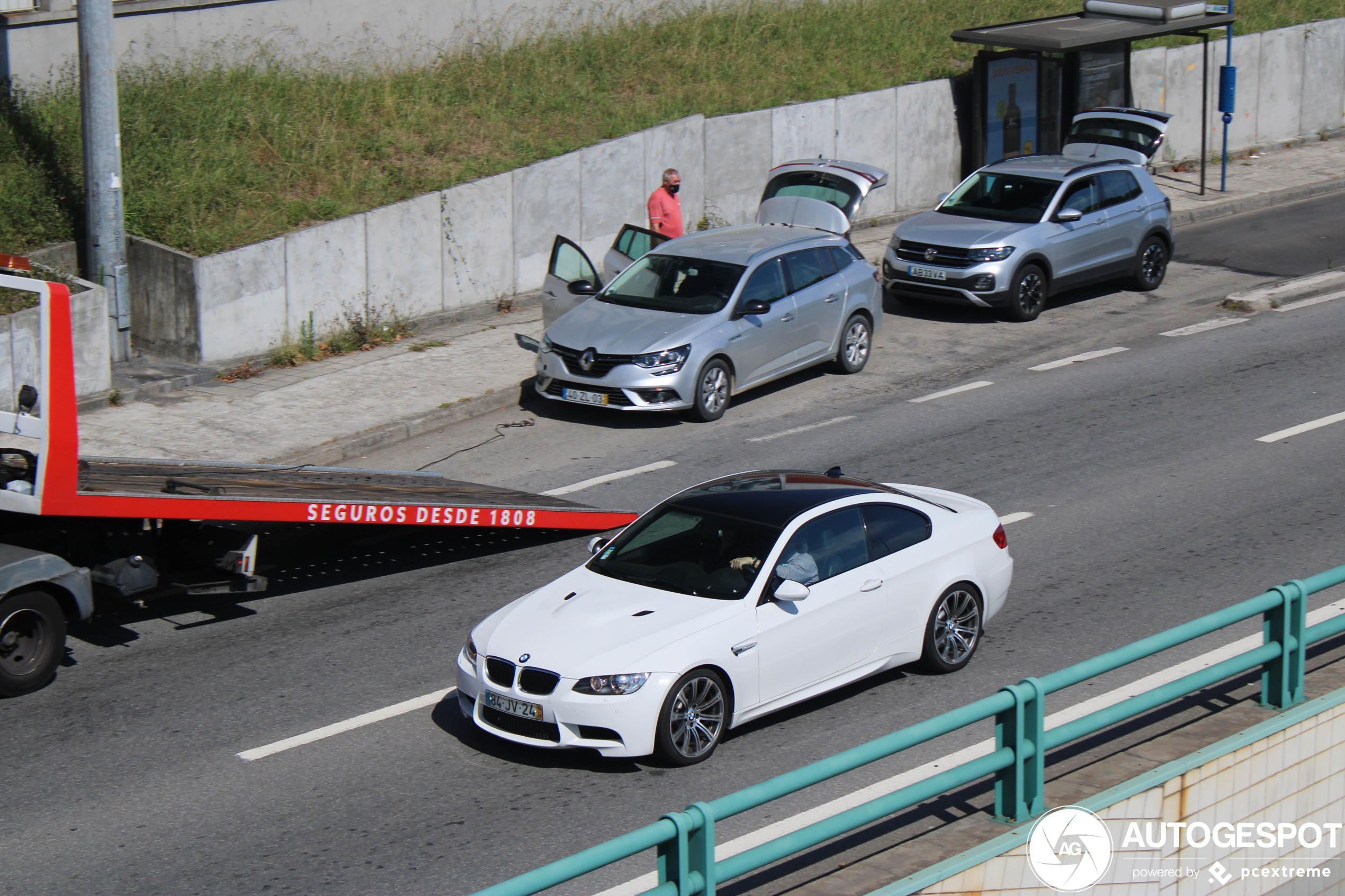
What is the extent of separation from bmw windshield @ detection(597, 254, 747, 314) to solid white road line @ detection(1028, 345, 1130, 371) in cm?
394

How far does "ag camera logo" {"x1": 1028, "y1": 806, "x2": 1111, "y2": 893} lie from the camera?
618 centimetres

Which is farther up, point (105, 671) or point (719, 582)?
point (719, 582)

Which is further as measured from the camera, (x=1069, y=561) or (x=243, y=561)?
(x=1069, y=561)

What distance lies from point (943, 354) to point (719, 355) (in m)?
3.80

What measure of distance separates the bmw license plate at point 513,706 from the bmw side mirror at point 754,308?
7862 millimetres

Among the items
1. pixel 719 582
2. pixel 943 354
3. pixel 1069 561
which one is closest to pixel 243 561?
pixel 719 582

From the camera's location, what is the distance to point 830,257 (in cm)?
1642

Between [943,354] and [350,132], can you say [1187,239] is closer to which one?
[943,354]

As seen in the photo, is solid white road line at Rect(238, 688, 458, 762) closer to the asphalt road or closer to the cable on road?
the asphalt road

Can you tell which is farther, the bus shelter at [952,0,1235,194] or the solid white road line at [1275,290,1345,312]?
the bus shelter at [952,0,1235,194]

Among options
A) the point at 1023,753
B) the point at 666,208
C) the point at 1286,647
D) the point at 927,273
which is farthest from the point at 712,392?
the point at 1023,753

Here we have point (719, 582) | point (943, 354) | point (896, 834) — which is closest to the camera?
point (896, 834)

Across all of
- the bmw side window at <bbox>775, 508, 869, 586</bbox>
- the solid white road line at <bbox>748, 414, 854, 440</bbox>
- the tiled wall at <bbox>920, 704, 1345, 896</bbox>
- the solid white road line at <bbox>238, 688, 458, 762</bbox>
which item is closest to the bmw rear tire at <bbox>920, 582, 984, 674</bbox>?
the bmw side window at <bbox>775, 508, 869, 586</bbox>

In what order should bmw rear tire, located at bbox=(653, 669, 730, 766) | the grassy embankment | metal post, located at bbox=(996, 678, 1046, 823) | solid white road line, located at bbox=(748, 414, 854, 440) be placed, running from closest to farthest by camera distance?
metal post, located at bbox=(996, 678, 1046, 823) → bmw rear tire, located at bbox=(653, 669, 730, 766) → solid white road line, located at bbox=(748, 414, 854, 440) → the grassy embankment
